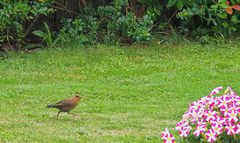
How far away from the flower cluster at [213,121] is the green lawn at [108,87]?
69.6 inches

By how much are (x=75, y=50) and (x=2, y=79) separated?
214 cm

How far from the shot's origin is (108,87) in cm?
919

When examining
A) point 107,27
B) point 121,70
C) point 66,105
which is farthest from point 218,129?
point 107,27

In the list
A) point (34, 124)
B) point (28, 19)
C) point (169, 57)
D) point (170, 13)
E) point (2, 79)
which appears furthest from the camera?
point (170, 13)

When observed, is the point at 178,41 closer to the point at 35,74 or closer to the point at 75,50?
the point at 75,50

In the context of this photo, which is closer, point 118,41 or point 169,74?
point 169,74

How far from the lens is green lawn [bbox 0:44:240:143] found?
7.16 meters

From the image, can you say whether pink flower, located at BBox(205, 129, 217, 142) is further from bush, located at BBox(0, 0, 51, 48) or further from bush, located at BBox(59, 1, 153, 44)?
bush, located at BBox(59, 1, 153, 44)

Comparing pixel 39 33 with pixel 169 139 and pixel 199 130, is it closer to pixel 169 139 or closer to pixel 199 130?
pixel 169 139

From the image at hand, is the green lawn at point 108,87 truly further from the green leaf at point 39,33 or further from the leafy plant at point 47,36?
the green leaf at point 39,33

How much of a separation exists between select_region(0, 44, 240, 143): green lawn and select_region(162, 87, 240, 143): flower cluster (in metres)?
1.77

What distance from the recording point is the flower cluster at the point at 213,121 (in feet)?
15.4

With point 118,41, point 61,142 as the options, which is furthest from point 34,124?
point 118,41

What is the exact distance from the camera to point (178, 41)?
40.8ft
